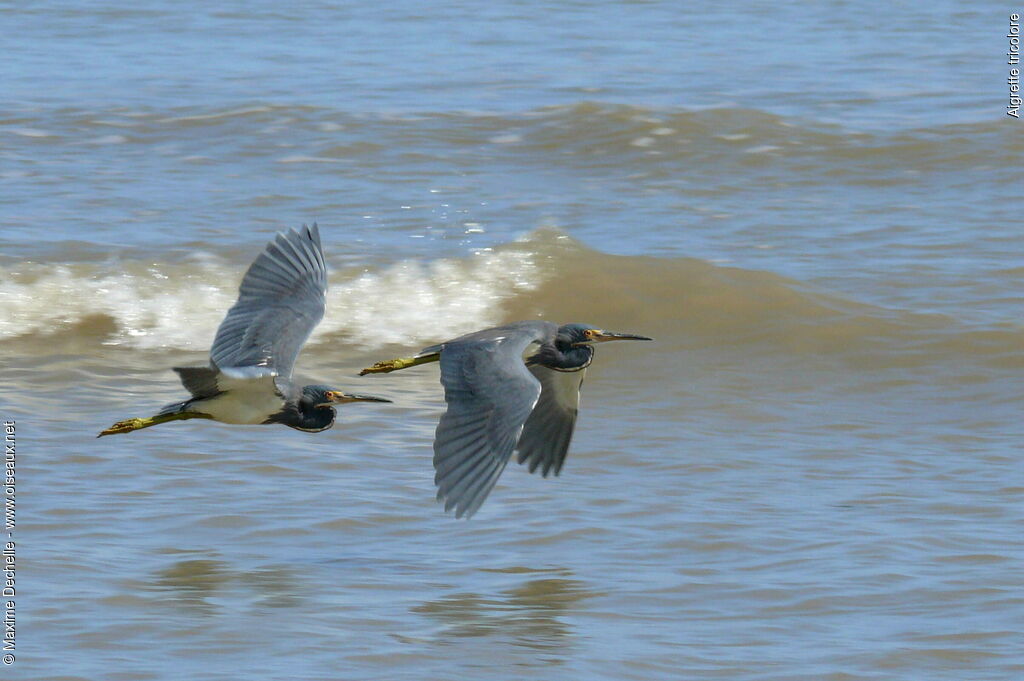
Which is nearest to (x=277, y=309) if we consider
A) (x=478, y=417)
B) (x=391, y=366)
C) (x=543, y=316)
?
(x=391, y=366)

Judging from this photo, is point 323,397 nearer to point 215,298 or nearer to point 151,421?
point 151,421

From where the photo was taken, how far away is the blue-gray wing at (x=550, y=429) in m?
6.12

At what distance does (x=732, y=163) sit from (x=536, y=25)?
18.8 ft

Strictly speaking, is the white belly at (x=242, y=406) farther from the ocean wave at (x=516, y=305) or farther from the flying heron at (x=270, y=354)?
the ocean wave at (x=516, y=305)

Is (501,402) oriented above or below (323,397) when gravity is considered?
above

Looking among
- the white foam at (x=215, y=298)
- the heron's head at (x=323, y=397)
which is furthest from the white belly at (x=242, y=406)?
the white foam at (x=215, y=298)

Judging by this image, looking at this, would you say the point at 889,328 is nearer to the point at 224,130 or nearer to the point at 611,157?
the point at 611,157

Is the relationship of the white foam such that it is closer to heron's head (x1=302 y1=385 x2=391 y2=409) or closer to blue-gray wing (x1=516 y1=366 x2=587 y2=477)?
blue-gray wing (x1=516 y1=366 x2=587 y2=477)

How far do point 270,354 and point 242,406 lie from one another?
241 mm

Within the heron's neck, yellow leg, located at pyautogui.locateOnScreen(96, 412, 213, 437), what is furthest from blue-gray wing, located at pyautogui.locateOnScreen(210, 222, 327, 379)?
the heron's neck

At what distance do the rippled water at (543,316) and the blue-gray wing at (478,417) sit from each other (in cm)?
45

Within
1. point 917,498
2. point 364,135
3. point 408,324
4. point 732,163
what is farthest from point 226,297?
point 917,498

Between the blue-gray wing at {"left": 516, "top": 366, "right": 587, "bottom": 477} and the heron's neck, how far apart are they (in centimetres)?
6

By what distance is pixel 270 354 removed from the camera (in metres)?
5.94
